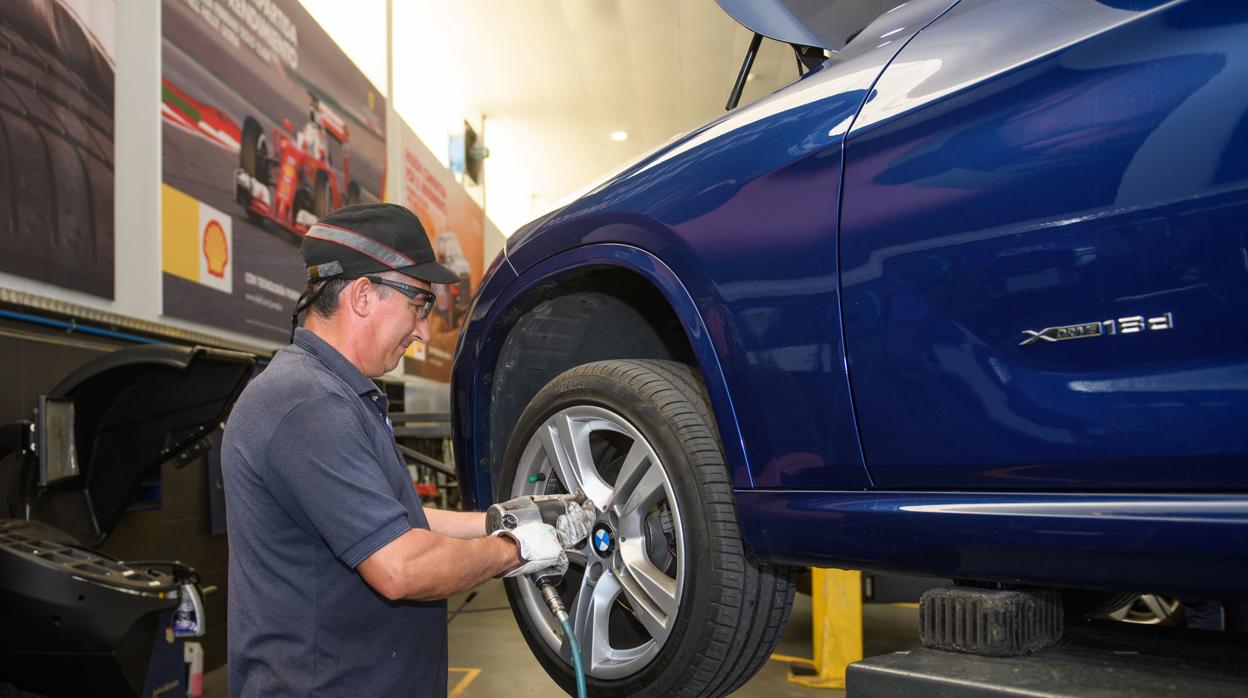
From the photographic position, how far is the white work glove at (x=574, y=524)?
1656mm

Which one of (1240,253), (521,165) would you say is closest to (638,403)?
(1240,253)

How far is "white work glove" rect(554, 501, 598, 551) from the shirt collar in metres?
0.43

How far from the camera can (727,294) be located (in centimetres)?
142

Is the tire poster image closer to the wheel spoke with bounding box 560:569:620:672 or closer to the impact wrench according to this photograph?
the impact wrench

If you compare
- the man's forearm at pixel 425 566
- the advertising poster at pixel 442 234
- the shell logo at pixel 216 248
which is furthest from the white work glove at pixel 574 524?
the advertising poster at pixel 442 234

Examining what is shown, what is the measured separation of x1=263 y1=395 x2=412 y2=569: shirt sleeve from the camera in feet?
4.60

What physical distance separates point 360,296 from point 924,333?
1.01 meters

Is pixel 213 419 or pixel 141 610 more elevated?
pixel 213 419

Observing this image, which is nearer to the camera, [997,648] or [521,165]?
[997,648]

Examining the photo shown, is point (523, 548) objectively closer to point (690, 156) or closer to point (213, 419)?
point (690, 156)

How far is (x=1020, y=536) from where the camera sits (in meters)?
1.10

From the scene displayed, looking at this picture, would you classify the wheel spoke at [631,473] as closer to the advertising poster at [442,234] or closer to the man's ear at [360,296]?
Result: the man's ear at [360,296]

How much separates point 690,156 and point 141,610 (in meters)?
1.86

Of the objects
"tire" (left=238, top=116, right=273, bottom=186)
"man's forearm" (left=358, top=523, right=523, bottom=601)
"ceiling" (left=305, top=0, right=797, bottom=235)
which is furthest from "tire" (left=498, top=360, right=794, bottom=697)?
"ceiling" (left=305, top=0, right=797, bottom=235)
